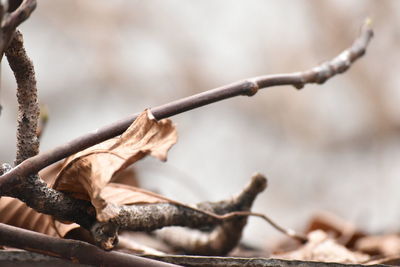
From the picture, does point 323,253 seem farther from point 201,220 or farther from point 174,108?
point 174,108

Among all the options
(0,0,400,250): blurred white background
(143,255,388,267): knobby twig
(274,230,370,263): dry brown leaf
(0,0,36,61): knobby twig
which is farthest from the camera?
(0,0,400,250): blurred white background

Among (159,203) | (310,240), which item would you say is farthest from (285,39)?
(159,203)

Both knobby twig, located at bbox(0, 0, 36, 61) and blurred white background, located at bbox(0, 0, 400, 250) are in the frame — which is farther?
blurred white background, located at bbox(0, 0, 400, 250)

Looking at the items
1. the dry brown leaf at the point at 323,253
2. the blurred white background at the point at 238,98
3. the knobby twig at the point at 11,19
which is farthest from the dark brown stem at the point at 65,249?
the blurred white background at the point at 238,98

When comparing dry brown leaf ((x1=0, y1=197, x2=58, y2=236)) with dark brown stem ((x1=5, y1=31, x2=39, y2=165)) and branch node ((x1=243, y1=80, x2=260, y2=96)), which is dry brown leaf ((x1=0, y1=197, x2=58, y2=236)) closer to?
dark brown stem ((x1=5, y1=31, x2=39, y2=165))

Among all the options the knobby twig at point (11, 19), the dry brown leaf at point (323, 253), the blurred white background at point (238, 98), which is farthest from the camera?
the blurred white background at point (238, 98)

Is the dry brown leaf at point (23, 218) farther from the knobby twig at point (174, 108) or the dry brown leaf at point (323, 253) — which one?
the dry brown leaf at point (323, 253)

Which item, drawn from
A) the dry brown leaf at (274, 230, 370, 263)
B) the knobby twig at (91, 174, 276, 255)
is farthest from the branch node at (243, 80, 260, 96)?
the dry brown leaf at (274, 230, 370, 263)
